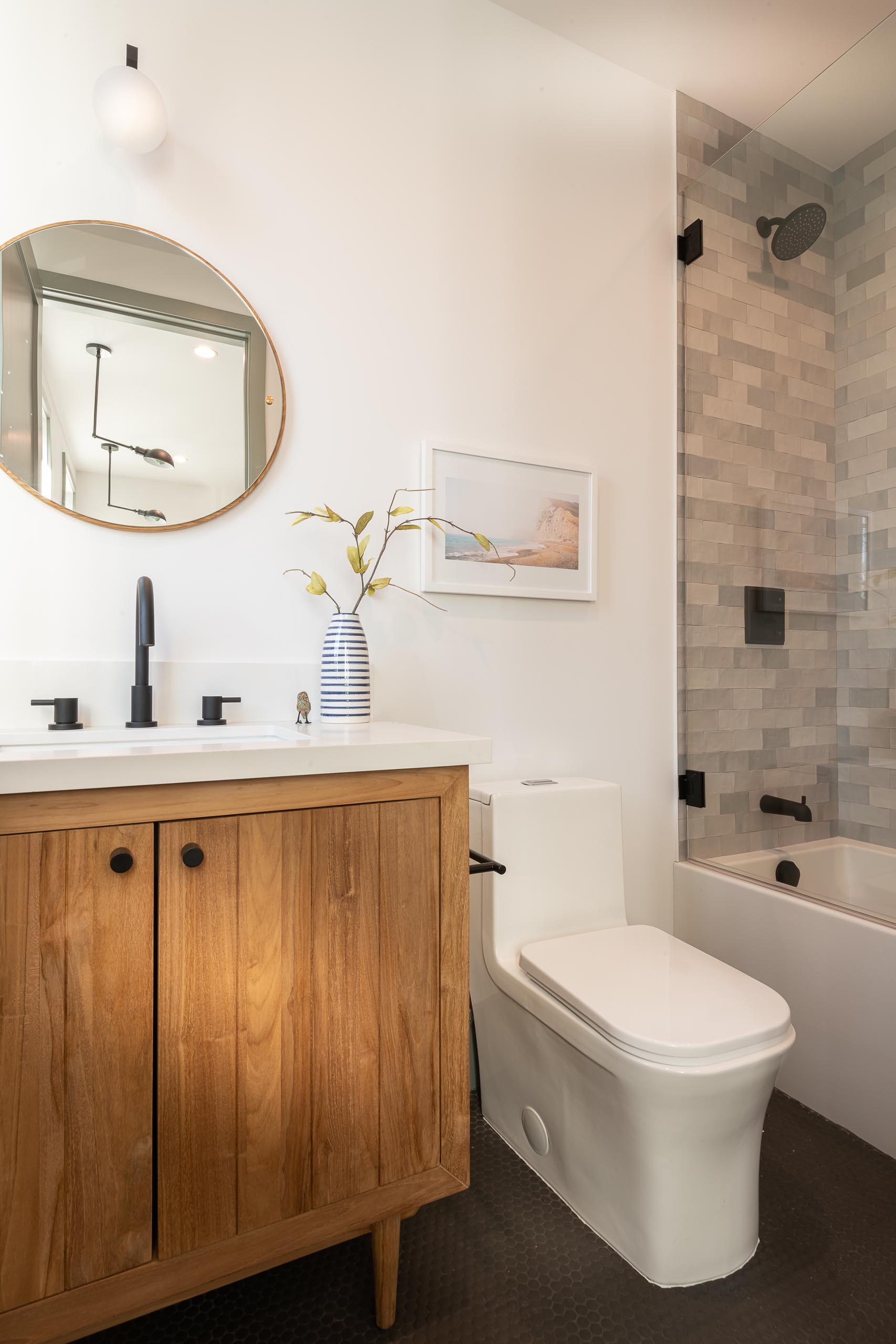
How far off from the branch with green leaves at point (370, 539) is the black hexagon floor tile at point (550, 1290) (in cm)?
122

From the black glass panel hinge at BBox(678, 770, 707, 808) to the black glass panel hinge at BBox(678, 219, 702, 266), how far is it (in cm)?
151

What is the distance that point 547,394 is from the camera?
1941mm

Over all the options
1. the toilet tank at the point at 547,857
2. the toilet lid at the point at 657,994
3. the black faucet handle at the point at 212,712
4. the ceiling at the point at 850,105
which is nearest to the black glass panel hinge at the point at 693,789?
the toilet tank at the point at 547,857

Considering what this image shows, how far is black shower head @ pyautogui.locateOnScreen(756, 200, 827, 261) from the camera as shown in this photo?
1.84 meters

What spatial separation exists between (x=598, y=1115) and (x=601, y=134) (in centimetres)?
244

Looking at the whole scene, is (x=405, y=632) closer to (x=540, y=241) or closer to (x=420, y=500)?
(x=420, y=500)

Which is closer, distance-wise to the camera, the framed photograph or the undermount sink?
the undermount sink

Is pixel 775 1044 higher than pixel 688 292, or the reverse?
pixel 688 292

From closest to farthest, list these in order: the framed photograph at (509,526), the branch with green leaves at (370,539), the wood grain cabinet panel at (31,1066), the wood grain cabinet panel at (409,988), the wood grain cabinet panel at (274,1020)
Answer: the wood grain cabinet panel at (31,1066), the wood grain cabinet panel at (274,1020), the wood grain cabinet panel at (409,988), the branch with green leaves at (370,539), the framed photograph at (509,526)

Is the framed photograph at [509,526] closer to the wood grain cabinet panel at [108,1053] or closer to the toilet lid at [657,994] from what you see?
the toilet lid at [657,994]

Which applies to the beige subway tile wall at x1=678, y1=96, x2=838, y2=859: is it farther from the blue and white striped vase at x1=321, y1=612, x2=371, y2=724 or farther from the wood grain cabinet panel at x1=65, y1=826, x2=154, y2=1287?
the wood grain cabinet panel at x1=65, y1=826, x2=154, y2=1287

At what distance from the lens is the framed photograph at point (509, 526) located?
5.78 feet

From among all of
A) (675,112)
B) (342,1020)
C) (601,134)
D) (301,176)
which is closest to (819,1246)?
(342,1020)

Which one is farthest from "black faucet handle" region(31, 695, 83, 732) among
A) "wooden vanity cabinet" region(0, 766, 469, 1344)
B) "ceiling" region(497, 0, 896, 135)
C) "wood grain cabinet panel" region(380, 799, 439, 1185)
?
"ceiling" region(497, 0, 896, 135)
